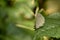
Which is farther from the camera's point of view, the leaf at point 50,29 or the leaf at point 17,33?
the leaf at point 17,33

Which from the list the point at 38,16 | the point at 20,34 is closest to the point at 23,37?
the point at 20,34

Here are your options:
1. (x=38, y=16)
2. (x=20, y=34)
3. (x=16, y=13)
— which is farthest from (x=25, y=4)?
(x=38, y=16)

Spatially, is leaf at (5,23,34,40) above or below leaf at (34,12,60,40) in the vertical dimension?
below

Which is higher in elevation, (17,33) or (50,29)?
(50,29)

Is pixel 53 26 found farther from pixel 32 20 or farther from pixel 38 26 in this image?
pixel 32 20

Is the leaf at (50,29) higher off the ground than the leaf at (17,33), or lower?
higher

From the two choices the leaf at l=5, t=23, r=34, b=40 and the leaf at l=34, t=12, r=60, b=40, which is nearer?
the leaf at l=34, t=12, r=60, b=40

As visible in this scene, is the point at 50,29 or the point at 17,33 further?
the point at 17,33

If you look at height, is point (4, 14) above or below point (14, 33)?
above

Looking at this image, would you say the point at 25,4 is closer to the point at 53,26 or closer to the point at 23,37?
the point at 23,37

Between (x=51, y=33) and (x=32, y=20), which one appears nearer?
(x=51, y=33)
